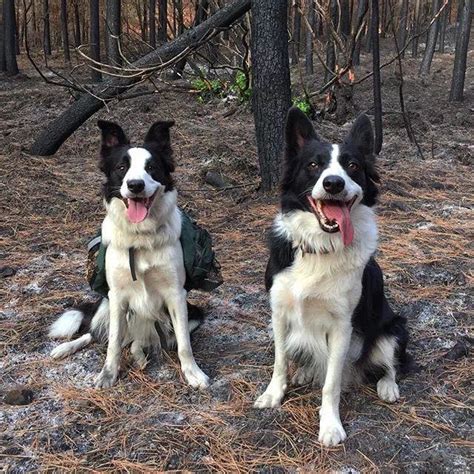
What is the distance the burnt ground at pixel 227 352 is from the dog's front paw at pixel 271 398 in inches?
1.9

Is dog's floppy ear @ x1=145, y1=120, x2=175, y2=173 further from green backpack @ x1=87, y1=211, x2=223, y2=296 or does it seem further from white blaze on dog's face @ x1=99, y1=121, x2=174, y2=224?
green backpack @ x1=87, y1=211, x2=223, y2=296

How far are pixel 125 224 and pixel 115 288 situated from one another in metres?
0.40

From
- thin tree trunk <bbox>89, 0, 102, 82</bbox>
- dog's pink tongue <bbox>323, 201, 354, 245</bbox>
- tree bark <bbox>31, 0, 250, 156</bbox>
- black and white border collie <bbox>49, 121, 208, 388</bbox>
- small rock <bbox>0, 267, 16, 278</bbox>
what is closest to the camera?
dog's pink tongue <bbox>323, 201, 354, 245</bbox>

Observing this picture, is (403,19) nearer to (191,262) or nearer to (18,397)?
(191,262)

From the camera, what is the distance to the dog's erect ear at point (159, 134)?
3.28 m

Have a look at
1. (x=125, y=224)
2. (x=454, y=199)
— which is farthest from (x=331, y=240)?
(x=454, y=199)

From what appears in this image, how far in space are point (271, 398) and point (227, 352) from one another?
0.66 metres

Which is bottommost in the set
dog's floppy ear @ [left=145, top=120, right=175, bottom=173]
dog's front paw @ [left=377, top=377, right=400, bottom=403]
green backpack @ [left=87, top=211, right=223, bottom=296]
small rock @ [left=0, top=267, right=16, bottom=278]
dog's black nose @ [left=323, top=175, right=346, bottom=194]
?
dog's front paw @ [left=377, top=377, right=400, bottom=403]

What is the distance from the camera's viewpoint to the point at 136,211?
9.95ft

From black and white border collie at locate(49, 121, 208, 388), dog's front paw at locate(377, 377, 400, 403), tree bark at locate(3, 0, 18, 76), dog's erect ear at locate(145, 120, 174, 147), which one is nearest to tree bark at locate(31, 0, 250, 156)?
dog's erect ear at locate(145, 120, 174, 147)

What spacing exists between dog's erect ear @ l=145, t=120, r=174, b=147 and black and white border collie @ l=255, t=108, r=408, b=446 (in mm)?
849

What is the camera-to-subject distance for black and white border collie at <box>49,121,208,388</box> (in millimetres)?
3102

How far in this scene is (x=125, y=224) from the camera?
124 inches

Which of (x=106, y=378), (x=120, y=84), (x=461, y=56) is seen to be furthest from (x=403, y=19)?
(x=106, y=378)
